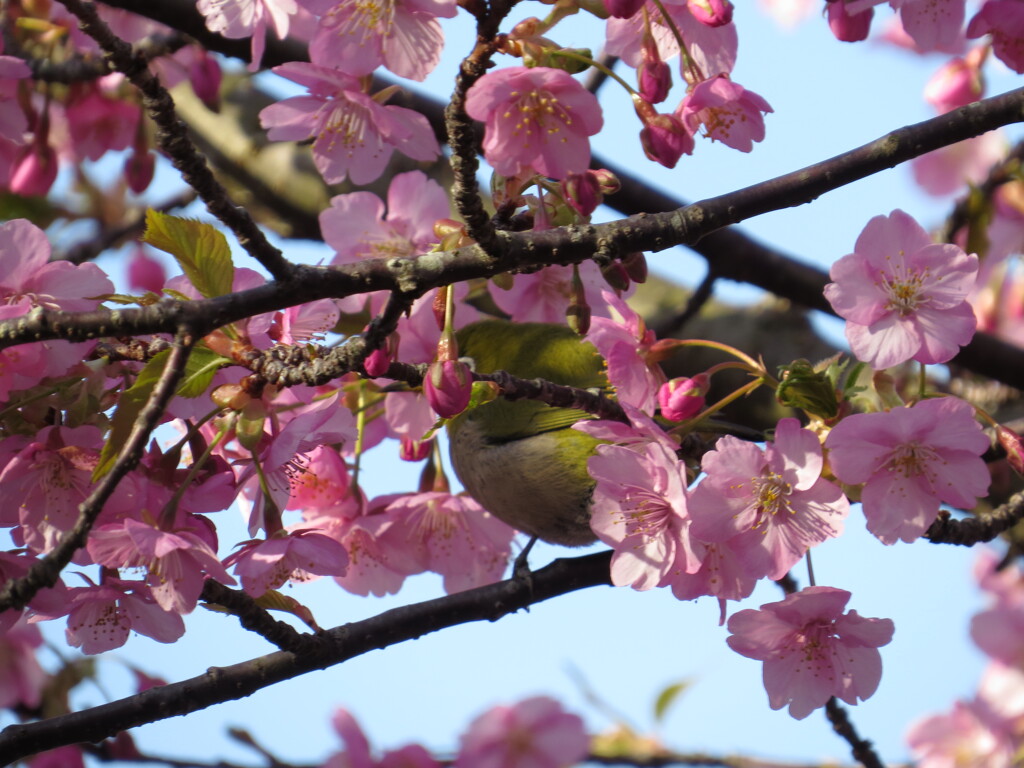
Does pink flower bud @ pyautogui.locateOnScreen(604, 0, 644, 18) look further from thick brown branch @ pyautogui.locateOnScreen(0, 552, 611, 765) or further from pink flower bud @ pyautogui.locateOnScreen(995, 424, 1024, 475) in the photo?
thick brown branch @ pyautogui.locateOnScreen(0, 552, 611, 765)

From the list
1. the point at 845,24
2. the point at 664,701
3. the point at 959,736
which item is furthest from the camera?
the point at 959,736

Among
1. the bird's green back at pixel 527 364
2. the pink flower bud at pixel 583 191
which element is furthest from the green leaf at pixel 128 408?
the bird's green back at pixel 527 364

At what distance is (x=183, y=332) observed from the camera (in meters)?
1.35

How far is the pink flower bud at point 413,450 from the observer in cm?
250

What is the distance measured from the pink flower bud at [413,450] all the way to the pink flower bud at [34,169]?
4.74 ft

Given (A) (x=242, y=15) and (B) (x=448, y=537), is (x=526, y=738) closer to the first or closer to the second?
(B) (x=448, y=537)

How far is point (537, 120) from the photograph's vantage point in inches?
59.5

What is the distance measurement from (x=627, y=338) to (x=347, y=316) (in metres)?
1.19

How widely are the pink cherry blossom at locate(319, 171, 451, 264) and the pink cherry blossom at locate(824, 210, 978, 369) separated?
1067 millimetres

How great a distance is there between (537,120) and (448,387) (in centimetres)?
41

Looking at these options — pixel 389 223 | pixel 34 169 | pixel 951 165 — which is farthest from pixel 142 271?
pixel 951 165

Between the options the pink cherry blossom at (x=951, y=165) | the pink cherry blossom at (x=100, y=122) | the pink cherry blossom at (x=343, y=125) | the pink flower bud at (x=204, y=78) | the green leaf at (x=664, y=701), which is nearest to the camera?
the pink cherry blossom at (x=343, y=125)

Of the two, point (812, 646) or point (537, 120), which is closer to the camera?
point (537, 120)

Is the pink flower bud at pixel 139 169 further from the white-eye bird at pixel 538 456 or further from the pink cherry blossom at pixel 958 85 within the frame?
Result: the pink cherry blossom at pixel 958 85
